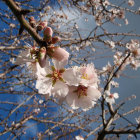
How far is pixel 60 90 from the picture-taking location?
88cm

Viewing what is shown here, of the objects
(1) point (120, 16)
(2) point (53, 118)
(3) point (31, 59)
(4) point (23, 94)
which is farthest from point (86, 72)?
(1) point (120, 16)

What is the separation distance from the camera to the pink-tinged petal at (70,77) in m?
0.87

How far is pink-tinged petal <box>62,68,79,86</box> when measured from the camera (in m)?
0.87

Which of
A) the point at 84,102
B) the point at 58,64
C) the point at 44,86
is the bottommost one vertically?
the point at 84,102

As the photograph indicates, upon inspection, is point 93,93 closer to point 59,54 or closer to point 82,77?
point 82,77

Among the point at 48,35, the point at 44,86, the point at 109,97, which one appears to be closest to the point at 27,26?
the point at 48,35

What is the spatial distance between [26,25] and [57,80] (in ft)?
1.33

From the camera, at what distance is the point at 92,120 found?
457 centimetres

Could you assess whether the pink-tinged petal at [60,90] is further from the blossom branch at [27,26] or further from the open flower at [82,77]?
the blossom branch at [27,26]

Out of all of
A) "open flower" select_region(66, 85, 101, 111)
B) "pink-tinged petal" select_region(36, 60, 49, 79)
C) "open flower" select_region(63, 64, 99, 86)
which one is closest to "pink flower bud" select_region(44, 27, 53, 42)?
"pink-tinged petal" select_region(36, 60, 49, 79)

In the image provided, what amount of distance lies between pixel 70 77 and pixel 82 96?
0.23 metres

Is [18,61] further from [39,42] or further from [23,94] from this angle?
[23,94]

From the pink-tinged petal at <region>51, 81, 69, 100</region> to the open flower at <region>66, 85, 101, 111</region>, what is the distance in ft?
0.30

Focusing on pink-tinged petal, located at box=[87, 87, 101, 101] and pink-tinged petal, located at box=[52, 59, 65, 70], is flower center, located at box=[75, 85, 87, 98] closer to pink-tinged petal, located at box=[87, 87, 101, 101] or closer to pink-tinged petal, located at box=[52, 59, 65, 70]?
pink-tinged petal, located at box=[87, 87, 101, 101]
